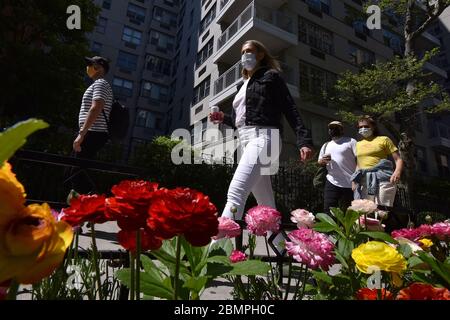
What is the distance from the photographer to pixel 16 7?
13266 mm

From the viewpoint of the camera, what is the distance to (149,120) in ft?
114

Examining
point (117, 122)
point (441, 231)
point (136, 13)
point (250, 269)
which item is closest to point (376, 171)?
point (441, 231)

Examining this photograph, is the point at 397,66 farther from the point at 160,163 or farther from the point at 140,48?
the point at 140,48

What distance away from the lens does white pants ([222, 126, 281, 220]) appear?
2689mm

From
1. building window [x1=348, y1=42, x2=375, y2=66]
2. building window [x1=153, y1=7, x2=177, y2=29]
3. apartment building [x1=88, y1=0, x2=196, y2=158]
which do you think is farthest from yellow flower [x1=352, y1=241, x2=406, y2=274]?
building window [x1=153, y1=7, x2=177, y2=29]

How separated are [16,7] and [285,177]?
516 inches

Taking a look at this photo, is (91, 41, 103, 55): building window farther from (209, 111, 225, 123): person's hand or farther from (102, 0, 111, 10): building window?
(209, 111, 225, 123): person's hand

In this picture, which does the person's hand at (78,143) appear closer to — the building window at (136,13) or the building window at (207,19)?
the building window at (207,19)

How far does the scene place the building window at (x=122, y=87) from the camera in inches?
1321

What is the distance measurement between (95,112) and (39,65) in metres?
12.1

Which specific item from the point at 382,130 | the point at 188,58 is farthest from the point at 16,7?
the point at 382,130

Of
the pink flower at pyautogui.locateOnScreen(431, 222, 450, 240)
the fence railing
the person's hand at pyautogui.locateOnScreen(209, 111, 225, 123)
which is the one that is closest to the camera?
the pink flower at pyautogui.locateOnScreen(431, 222, 450, 240)

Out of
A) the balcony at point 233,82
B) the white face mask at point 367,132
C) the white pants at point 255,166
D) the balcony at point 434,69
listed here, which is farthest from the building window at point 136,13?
the white pants at point 255,166

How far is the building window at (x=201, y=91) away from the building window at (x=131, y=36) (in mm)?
12922
